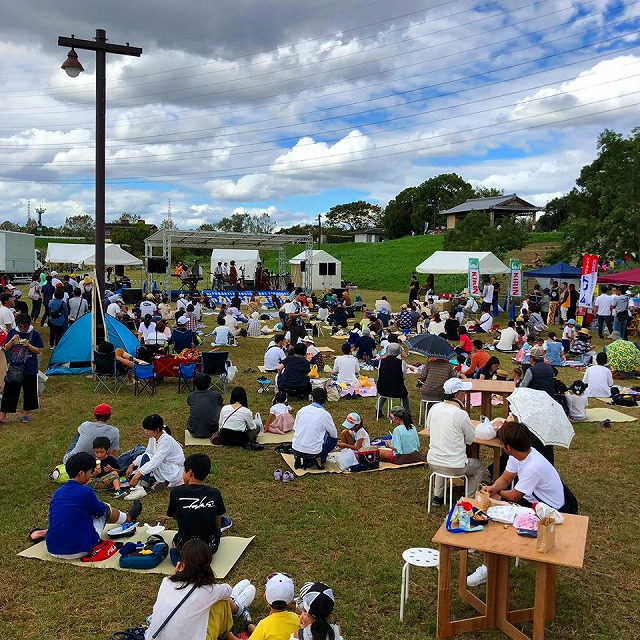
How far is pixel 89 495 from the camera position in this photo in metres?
4.58

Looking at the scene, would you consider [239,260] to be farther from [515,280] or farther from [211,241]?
[515,280]

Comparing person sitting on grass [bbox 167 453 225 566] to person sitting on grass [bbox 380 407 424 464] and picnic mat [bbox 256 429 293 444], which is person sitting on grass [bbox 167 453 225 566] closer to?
person sitting on grass [bbox 380 407 424 464]

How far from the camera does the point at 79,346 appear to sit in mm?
11938

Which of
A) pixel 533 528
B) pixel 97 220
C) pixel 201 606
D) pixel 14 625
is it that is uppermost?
Result: pixel 97 220

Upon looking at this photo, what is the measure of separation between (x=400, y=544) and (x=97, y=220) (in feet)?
29.3

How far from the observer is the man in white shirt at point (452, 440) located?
545 cm

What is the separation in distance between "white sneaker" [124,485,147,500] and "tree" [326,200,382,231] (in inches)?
3189

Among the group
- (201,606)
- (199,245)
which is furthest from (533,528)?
(199,245)

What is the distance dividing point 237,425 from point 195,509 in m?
3.12

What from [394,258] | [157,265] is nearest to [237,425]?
[157,265]

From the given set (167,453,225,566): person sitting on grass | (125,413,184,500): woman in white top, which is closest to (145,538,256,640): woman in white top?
(167,453,225,566): person sitting on grass

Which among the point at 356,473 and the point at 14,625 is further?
the point at 356,473

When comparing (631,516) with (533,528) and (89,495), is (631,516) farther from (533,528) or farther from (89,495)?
(89,495)

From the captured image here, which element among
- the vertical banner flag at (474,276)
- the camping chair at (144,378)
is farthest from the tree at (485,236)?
the camping chair at (144,378)
